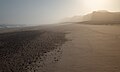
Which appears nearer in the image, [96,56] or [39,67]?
[39,67]

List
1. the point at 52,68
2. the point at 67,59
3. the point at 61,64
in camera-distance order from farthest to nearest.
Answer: the point at 67,59
the point at 61,64
the point at 52,68

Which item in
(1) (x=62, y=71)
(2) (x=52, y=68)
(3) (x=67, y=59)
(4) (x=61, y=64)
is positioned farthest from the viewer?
(3) (x=67, y=59)

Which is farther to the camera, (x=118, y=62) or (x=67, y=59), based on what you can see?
→ (x=67, y=59)

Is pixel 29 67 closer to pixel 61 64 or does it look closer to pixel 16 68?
pixel 16 68

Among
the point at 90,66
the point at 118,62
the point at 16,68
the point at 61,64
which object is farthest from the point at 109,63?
the point at 16,68

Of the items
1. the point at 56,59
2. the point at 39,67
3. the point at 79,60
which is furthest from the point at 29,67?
the point at 79,60

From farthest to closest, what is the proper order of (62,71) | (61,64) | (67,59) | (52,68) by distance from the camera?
1. (67,59)
2. (61,64)
3. (52,68)
4. (62,71)

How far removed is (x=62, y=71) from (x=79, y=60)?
264 cm

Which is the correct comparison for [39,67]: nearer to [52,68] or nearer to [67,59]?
[52,68]

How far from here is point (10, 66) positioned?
1313cm

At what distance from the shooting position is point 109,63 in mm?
12055

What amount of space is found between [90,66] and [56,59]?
3423 millimetres

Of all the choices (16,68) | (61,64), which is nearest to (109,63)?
(61,64)

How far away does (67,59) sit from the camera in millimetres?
13945
